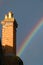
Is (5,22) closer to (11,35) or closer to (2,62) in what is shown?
(11,35)

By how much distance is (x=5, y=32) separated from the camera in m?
24.5

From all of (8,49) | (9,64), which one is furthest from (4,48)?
(9,64)

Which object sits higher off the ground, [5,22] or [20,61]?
[5,22]

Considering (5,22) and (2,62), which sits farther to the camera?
(5,22)

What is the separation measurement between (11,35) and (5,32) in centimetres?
73

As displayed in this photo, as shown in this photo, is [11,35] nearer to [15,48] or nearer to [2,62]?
[15,48]

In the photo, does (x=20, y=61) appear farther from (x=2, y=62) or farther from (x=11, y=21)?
(x=11, y=21)

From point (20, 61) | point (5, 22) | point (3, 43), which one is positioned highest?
point (5, 22)

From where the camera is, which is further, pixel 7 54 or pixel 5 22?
pixel 5 22

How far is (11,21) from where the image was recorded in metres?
24.8

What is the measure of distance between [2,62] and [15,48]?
2968 millimetres

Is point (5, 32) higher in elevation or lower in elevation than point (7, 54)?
higher

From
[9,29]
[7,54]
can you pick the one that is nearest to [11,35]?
[9,29]

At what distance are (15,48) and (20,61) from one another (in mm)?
1955
